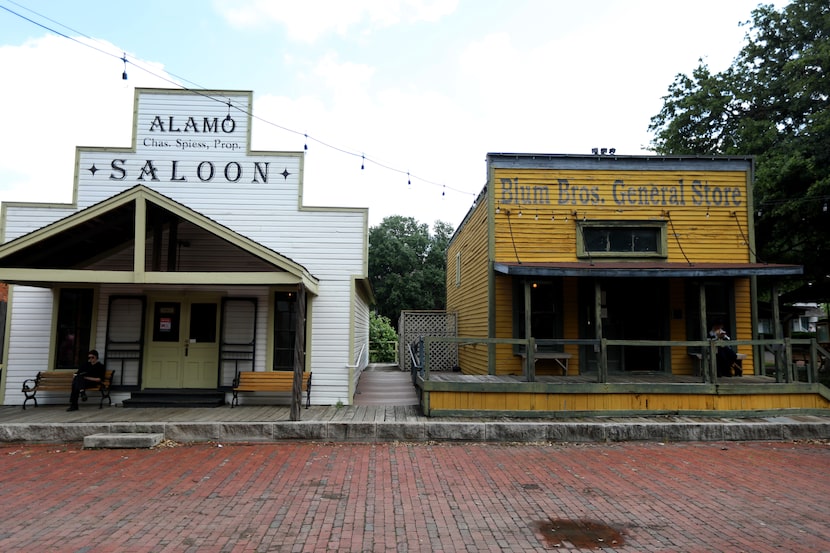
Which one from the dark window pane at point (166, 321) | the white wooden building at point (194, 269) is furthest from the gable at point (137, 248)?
the dark window pane at point (166, 321)

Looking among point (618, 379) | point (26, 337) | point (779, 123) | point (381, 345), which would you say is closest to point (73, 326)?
point (26, 337)

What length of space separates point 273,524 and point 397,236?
139ft

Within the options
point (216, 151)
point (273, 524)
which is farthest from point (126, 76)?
point (273, 524)

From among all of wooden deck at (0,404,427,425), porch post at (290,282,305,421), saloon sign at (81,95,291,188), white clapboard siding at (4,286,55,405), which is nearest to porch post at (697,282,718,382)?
wooden deck at (0,404,427,425)

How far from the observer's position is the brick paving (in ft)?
15.8

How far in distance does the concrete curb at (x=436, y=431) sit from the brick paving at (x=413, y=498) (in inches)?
8.4

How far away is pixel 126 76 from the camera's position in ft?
33.7

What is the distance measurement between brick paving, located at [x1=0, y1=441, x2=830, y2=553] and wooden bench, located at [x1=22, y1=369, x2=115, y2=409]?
1967 mm

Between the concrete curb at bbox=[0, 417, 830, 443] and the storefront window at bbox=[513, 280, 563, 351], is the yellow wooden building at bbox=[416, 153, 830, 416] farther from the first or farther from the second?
the concrete curb at bbox=[0, 417, 830, 443]

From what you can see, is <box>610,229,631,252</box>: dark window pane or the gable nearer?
the gable

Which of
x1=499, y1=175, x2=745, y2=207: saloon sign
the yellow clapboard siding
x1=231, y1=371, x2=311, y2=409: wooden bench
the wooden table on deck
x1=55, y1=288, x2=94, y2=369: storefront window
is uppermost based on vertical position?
x1=499, y1=175, x2=745, y2=207: saloon sign

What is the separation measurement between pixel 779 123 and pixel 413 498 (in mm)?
20118

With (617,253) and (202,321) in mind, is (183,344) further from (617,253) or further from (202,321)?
(617,253)

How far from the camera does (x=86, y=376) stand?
10.3 metres
